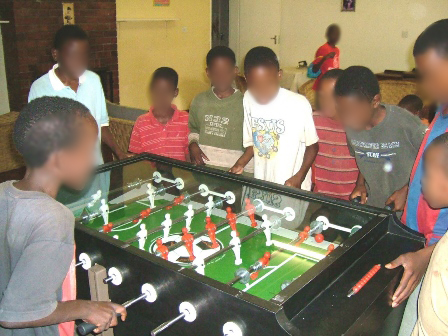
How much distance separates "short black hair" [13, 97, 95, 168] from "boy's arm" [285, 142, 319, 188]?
134cm

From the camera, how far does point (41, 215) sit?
1191mm

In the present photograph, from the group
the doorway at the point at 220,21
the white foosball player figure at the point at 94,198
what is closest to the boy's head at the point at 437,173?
the white foosball player figure at the point at 94,198

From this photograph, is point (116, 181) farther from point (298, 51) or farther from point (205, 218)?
point (298, 51)

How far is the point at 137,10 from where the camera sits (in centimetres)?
650

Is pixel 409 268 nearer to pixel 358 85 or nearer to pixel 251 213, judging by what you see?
pixel 251 213

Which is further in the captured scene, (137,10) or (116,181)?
(137,10)

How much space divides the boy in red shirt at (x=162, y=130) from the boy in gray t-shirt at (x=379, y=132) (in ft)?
3.51

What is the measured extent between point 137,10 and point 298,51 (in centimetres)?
294

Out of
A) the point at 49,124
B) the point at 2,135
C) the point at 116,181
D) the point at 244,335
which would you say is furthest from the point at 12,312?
the point at 2,135

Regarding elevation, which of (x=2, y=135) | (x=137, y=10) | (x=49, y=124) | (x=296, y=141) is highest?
(x=137, y=10)

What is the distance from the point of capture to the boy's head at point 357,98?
2109 mm

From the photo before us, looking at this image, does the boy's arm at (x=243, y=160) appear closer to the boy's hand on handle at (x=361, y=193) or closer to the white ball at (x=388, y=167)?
the boy's hand on handle at (x=361, y=193)

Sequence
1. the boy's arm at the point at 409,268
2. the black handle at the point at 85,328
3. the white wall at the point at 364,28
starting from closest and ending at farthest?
1. the black handle at the point at 85,328
2. the boy's arm at the point at 409,268
3. the white wall at the point at 364,28

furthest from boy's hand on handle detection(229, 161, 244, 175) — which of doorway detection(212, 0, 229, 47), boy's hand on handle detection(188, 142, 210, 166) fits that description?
doorway detection(212, 0, 229, 47)
